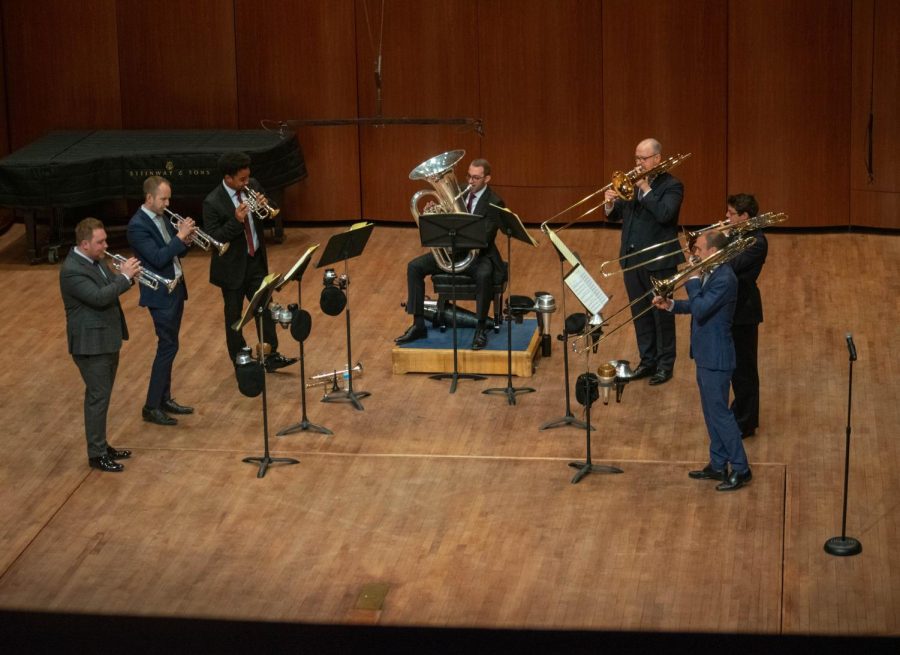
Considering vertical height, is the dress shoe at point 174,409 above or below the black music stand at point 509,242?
below

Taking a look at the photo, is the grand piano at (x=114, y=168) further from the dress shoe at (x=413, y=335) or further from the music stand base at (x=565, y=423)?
the music stand base at (x=565, y=423)

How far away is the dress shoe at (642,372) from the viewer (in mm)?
8172

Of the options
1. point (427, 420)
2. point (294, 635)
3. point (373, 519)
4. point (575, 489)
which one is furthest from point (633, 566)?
point (294, 635)

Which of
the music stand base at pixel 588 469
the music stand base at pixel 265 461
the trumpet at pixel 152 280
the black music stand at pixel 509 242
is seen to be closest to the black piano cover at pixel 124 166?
the trumpet at pixel 152 280

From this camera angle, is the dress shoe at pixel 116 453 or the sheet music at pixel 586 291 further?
the dress shoe at pixel 116 453

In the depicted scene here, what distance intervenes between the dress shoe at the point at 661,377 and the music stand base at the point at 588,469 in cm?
134

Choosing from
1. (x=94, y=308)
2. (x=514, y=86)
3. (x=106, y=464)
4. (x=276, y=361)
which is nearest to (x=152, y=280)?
(x=94, y=308)

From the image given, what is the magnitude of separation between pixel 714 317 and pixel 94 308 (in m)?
3.03

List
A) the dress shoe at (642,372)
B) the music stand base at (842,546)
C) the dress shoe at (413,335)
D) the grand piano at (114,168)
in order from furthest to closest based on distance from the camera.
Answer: the grand piano at (114,168)
the dress shoe at (413,335)
the dress shoe at (642,372)
the music stand base at (842,546)

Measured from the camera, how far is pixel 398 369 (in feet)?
27.7

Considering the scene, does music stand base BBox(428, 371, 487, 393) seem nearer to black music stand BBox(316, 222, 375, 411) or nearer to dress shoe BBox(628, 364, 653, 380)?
black music stand BBox(316, 222, 375, 411)

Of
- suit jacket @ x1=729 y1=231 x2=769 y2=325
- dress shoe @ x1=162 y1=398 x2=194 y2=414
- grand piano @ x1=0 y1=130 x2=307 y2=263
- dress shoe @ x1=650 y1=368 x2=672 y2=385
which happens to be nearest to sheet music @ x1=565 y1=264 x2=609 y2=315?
suit jacket @ x1=729 y1=231 x2=769 y2=325

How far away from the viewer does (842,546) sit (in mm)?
5879

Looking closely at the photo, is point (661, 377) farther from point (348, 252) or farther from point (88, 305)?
point (88, 305)
